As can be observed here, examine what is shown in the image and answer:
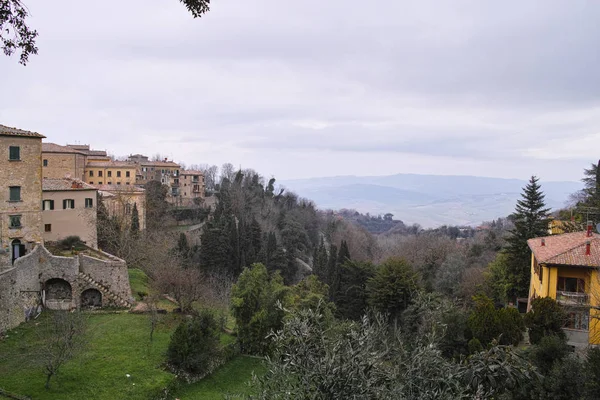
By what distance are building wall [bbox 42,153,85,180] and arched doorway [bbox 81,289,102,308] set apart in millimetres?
20201

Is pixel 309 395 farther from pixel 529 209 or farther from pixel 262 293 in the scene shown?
pixel 529 209

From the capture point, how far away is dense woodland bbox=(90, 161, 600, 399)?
6.65 metres

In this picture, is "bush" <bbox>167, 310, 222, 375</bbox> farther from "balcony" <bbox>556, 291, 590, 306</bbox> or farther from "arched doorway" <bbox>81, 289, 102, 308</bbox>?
"balcony" <bbox>556, 291, 590, 306</bbox>

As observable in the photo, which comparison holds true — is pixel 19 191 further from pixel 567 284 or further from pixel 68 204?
pixel 567 284

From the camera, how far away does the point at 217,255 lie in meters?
41.3

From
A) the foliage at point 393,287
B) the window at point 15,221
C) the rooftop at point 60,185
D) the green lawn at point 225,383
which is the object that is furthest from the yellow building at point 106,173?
the green lawn at point 225,383

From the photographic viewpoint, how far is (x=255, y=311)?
2266 centimetres

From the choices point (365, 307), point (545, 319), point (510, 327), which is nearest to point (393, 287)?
point (365, 307)

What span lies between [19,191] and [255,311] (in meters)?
13.6

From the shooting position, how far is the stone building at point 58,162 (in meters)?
41.8

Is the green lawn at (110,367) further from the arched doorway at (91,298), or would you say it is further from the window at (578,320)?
the window at (578,320)

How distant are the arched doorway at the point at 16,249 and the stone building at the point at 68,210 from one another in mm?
3745

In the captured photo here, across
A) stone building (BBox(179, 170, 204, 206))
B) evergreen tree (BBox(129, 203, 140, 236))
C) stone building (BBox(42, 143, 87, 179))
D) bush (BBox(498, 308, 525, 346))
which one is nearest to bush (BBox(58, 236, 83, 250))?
evergreen tree (BBox(129, 203, 140, 236))

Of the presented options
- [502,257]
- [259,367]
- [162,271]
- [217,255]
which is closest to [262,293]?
[259,367]
